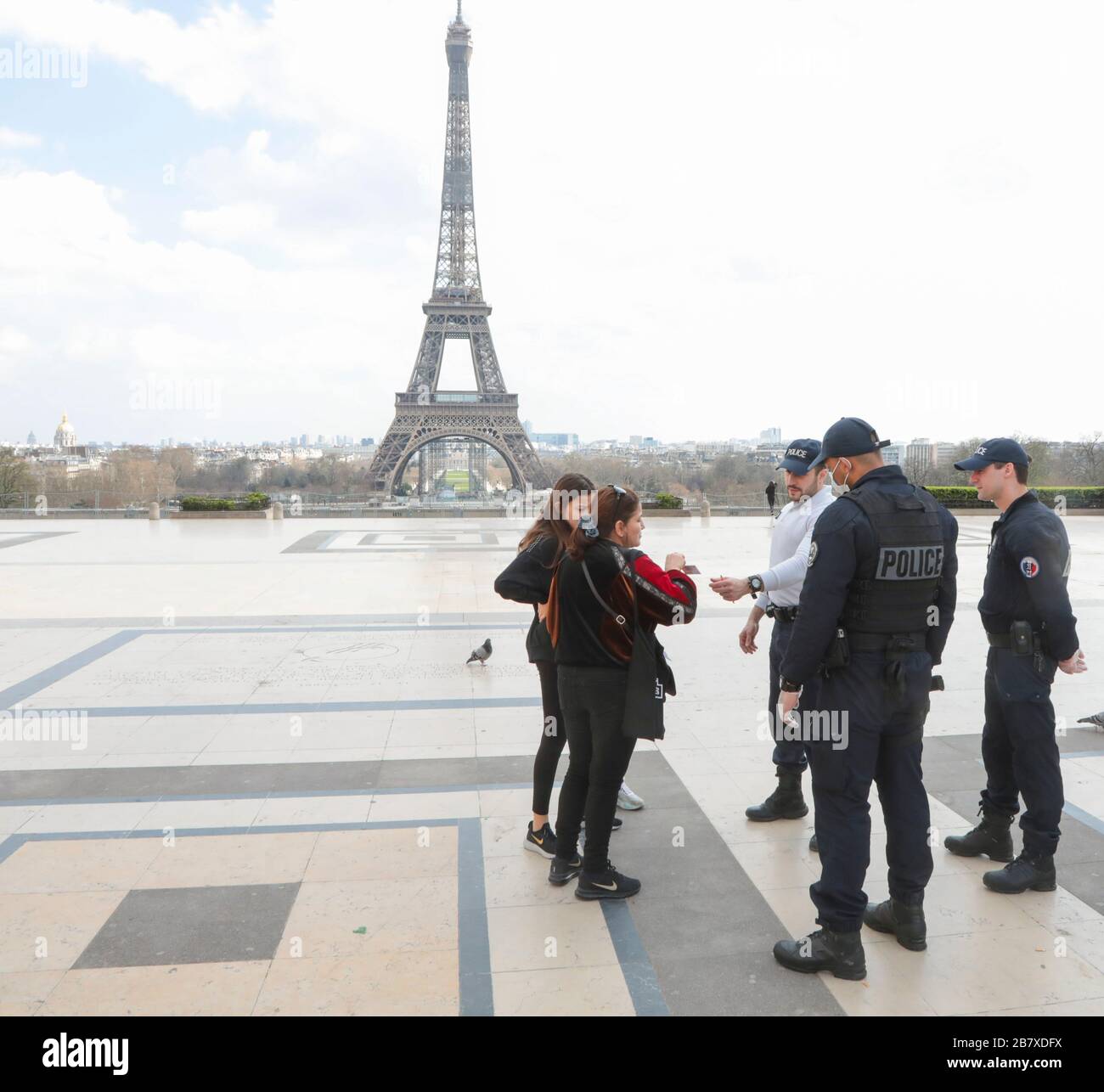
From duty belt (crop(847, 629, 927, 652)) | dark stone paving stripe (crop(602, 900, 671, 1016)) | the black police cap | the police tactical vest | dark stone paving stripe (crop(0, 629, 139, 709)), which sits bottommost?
dark stone paving stripe (crop(602, 900, 671, 1016))

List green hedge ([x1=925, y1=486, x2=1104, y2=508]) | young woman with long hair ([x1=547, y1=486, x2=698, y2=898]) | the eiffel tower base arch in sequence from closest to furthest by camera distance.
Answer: young woman with long hair ([x1=547, y1=486, x2=698, y2=898]), green hedge ([x1=925, y1=486, x2=1104, y2=508]), the eiffel tower base arch

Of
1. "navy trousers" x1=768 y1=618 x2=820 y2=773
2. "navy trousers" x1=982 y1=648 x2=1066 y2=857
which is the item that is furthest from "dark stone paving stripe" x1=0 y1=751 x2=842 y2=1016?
"navy trousers" x1=982 y1=648 x2=1066 y2=857

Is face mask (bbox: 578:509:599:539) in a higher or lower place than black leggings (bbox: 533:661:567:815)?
higher

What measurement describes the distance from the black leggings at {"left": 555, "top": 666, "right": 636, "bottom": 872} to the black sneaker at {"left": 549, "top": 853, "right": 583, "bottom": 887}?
0.10 m

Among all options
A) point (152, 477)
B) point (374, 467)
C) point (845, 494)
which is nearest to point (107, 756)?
point (845, 494)

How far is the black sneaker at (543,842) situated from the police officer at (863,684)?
1.12 metres

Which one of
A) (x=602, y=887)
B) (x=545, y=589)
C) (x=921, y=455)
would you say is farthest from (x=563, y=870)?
(x=921, y=455)

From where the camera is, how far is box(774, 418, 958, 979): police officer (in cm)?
297

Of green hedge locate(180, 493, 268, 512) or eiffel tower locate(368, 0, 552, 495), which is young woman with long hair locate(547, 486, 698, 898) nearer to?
green hedge locate(180, 493, 268, 512)

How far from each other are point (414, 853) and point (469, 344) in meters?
46.1

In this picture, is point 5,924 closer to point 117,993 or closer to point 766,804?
point 117,993

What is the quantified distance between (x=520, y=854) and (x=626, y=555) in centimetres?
153
